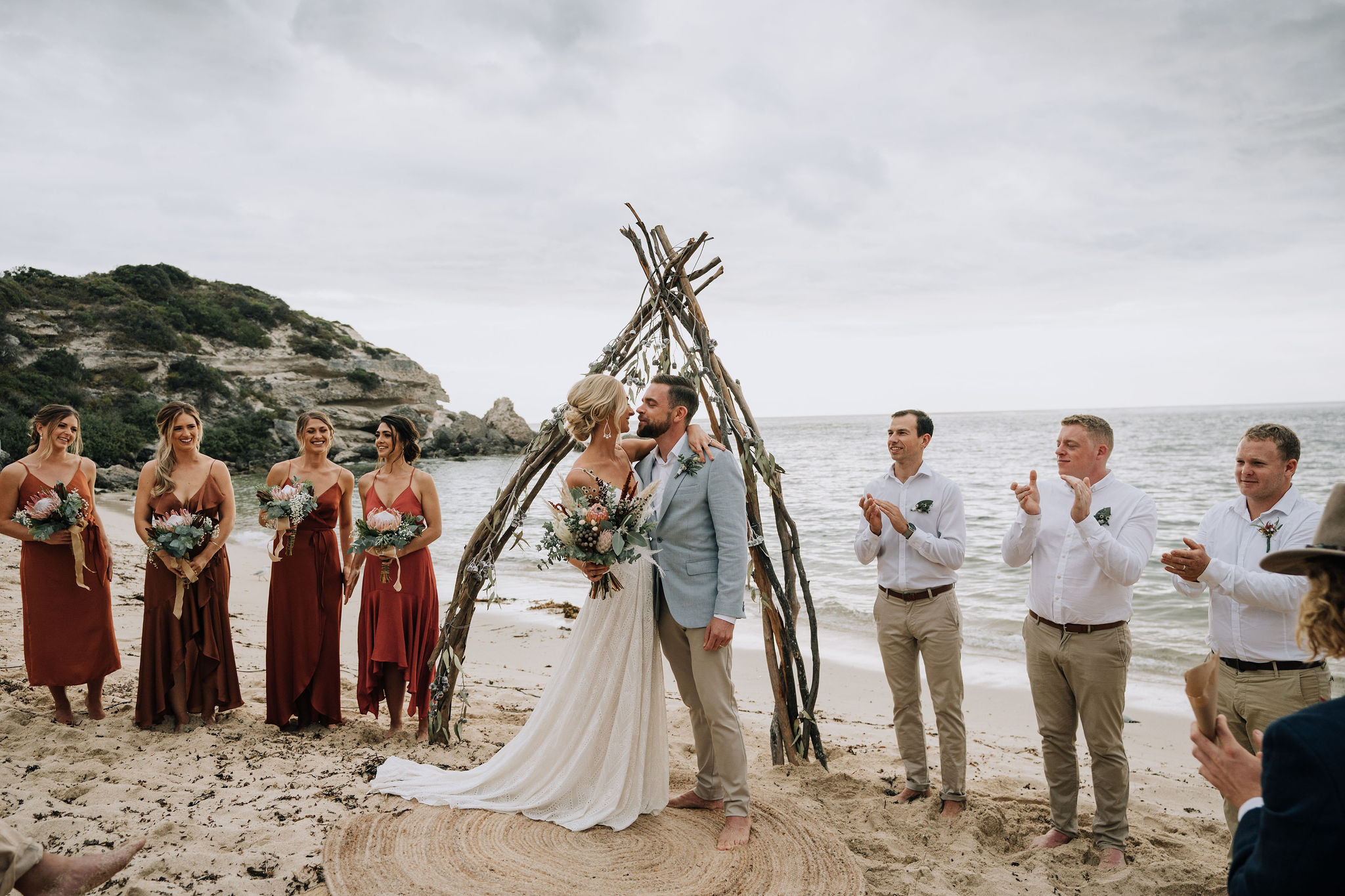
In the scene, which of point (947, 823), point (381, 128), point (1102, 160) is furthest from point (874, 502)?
point (1102, 160)

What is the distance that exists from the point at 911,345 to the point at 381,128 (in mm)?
37839

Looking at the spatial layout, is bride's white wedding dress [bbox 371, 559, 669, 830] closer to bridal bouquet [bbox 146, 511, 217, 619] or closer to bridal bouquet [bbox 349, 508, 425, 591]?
bridal bouquet [bbox 349, 508, 425, 591]

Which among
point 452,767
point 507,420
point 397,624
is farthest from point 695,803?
point 507,420

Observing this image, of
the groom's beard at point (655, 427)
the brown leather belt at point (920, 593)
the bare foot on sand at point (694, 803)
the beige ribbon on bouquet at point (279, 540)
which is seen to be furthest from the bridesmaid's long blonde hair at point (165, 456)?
the brown leather belt at point (920, 593)

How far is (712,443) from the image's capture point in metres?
4.12

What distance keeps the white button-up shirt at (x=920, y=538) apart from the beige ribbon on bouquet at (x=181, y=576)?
4382mm

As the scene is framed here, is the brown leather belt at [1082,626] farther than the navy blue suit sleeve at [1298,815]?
Yes

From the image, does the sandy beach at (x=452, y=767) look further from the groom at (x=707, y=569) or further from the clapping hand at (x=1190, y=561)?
the clapping hand at (x=1190, y=561)

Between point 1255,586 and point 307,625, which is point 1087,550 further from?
point 307,625

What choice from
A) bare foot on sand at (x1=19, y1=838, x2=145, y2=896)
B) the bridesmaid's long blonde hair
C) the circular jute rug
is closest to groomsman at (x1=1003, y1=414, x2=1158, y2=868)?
the circular jute rug

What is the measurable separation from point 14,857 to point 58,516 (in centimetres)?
325

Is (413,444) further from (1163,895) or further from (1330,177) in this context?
(1330,177)

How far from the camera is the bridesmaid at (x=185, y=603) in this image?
4992 millimetres

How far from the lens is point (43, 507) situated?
490 centimetres
